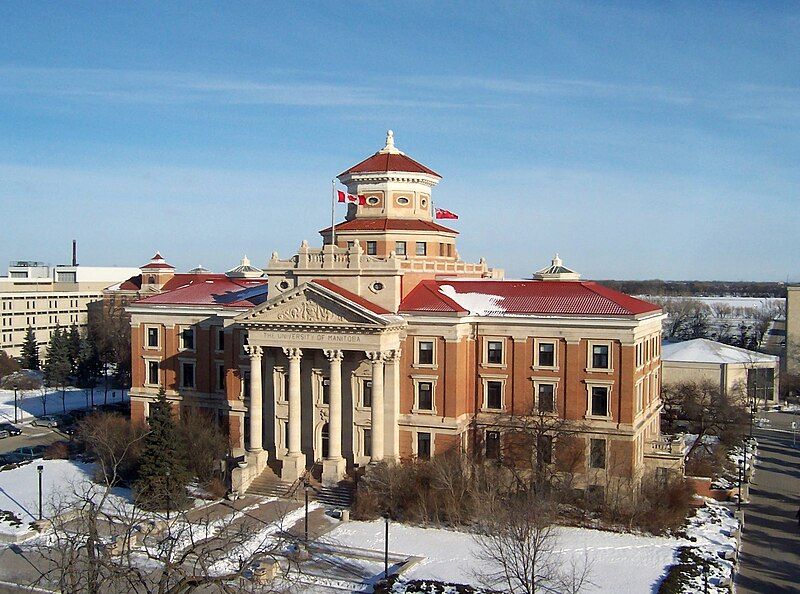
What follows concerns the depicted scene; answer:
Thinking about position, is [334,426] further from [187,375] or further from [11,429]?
[11,429]

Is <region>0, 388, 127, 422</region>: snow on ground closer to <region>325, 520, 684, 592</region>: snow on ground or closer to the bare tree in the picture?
<region>325, 520, 684, 592</region>: snow on ground

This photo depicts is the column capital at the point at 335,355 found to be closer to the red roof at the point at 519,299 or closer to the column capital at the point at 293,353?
the column capital at the point at 293,353

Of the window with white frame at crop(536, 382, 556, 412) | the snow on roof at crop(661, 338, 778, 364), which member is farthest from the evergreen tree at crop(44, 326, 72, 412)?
the snow on roof at crop(661, 338, 778, 364)

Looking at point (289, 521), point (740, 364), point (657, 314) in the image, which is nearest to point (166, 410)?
point (289, 521)

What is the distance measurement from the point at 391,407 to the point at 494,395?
20.4 ft

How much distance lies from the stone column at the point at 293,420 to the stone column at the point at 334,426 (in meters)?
1.73

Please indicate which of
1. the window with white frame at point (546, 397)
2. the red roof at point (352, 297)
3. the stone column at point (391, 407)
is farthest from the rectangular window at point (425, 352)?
the window with white frame at point (546, 397)

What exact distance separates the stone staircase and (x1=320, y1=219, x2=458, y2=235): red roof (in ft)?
54.9

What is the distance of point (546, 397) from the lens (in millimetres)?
46125

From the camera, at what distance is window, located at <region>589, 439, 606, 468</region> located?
147 ft

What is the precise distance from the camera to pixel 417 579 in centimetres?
3303

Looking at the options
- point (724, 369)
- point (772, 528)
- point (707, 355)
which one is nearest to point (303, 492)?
point (772, 528)

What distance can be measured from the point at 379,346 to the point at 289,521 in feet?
33.3

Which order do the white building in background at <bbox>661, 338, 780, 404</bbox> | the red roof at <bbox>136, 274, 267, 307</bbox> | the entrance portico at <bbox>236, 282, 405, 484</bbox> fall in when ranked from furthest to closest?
the white building in background at <bbox>661, 338, 780, 404</bbox>, the red roof at <bbox>136, 274, 267, 307</bbox>, the entrance portico at <bbox>236, 282, 405, 484</bbox>
